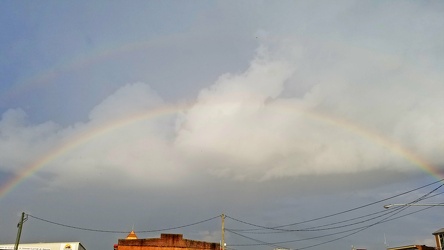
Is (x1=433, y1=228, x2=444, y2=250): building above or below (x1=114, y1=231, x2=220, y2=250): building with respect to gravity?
above

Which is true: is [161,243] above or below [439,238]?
below

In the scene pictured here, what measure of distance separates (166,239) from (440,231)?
4936cm

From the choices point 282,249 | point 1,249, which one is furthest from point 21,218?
point 282,249

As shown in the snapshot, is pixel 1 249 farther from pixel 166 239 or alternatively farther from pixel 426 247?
pixel 426 247

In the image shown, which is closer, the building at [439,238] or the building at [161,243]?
the building at [161,243]

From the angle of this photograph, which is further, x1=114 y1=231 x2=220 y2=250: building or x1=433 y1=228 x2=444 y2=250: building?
x1=433 y1=228 x2=444 y2=250: building

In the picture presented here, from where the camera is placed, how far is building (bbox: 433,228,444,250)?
2719 inches

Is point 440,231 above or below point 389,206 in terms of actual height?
above

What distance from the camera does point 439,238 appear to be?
70.9 metres

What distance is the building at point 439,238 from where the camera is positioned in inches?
2719

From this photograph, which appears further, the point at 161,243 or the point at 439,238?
the point at 439,238

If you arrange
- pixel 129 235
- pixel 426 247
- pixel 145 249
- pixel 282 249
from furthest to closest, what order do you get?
pixel 282 249 < pixel 426 247 < pixel 129 235 < pixel 145 249

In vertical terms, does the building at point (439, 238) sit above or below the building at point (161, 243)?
above

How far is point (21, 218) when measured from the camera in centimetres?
4553
